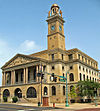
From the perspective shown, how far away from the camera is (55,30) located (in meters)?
61.6

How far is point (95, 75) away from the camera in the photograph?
74.2m

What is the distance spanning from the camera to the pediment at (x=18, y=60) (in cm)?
5978

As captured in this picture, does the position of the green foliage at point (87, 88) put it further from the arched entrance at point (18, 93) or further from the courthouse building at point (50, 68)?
the arched entrance at point (18, 93)

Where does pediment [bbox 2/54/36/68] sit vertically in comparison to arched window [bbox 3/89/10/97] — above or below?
above

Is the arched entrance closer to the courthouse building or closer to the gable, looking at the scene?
the courthouse building

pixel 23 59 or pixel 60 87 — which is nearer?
pixel 60 87

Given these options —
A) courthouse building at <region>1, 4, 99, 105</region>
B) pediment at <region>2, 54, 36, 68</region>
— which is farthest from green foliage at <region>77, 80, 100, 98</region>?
pediment at <region>2, 54, 36, 68</region>

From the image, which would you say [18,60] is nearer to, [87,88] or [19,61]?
[19,61]

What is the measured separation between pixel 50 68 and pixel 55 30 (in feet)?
46.3

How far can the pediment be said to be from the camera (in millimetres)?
59775

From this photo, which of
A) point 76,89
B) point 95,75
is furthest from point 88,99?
point 95,75

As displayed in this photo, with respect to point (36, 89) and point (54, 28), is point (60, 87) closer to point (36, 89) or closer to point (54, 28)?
point (36, 89)

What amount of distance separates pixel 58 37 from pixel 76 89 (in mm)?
19262

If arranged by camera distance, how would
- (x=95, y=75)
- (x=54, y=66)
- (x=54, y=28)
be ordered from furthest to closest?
(x=95, y=75), (x=54, y=28), (x=54, y=66)
